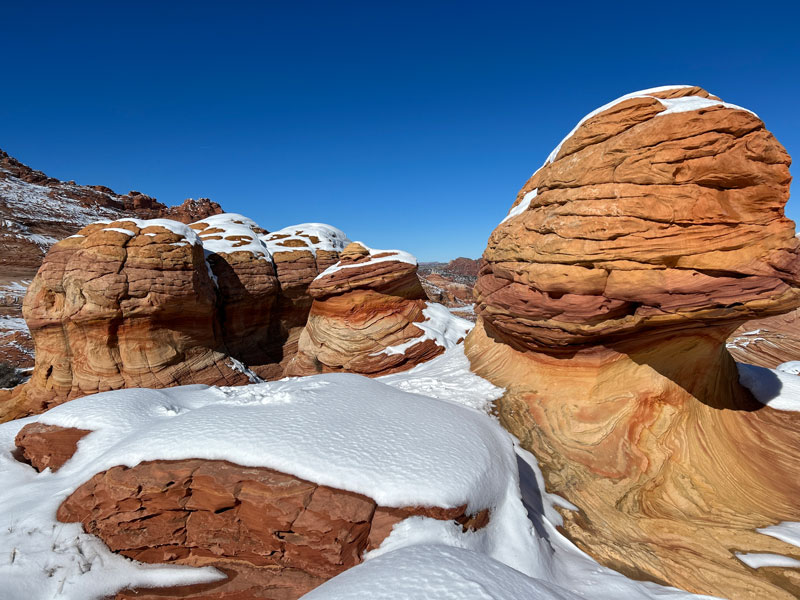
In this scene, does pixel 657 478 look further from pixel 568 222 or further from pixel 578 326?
pixel 568 222

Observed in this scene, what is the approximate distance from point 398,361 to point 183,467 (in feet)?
28.1

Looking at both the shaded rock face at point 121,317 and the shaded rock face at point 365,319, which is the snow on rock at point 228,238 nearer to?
the shaded rock face at point 121,317

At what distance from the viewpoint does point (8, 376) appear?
15344 mm

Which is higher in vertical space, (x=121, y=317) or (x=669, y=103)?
(x=669, y=103)

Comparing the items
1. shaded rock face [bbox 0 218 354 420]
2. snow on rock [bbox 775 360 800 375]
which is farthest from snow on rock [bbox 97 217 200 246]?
snow on rock [bbox 775 360 800 375]

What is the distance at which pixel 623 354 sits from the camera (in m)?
6.06

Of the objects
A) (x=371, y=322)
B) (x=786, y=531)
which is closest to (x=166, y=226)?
(x=371, y=322)

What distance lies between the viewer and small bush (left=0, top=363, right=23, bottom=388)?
1508cm

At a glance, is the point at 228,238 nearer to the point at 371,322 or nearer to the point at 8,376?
the point at 8,376

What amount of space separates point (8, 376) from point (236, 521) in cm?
2031

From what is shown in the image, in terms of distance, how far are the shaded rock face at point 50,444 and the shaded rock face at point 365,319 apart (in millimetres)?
7835

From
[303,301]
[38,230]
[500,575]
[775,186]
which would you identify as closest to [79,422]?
[500,575]

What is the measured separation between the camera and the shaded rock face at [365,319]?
479 inches

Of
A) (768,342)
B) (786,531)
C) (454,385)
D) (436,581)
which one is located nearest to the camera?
(436,581)
